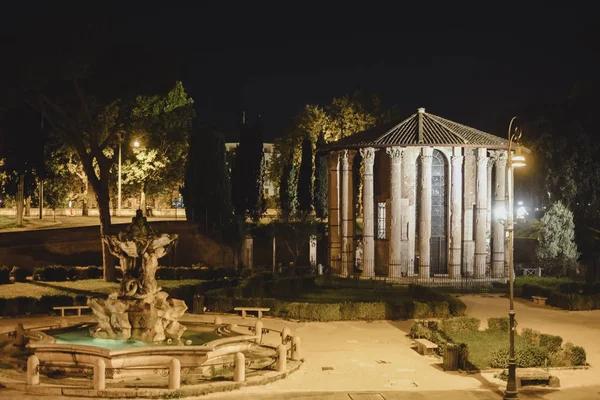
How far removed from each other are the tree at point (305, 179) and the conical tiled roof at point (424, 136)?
24.4 metres

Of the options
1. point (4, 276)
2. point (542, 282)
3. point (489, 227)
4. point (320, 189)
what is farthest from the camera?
point (320, 189)

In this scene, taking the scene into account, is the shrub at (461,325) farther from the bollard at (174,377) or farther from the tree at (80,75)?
the tree at (80,75)

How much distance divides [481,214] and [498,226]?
87.6 inches

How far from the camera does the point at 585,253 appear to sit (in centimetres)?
6500

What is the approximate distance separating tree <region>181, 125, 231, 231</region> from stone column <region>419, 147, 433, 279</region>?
16.9 metres

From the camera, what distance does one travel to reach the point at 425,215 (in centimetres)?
4847

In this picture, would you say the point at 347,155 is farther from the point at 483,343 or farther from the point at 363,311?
the point at 483,343

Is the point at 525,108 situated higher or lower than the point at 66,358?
higher

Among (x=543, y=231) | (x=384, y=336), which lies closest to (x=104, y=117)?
(x=543, y=231)

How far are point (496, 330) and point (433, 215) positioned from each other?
2157 cm

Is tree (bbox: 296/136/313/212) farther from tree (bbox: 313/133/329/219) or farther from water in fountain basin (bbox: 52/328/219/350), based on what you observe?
water in fountain basin (bbox: 52/328/219/350)

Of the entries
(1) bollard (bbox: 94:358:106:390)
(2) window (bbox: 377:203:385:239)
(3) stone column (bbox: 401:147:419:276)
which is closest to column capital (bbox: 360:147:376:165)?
(3) stone column (bbox: 401:147:419:276)

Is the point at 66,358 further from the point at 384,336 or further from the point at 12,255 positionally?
the point at 12,255

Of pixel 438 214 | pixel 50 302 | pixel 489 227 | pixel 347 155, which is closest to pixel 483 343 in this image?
pixel 50 302
